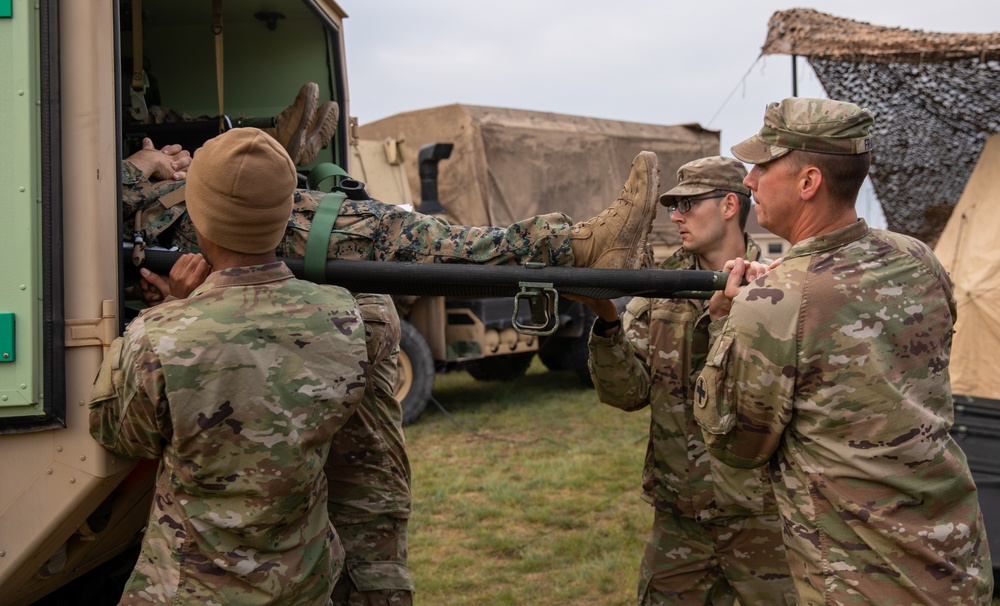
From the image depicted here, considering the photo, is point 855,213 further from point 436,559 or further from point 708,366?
point 436,559

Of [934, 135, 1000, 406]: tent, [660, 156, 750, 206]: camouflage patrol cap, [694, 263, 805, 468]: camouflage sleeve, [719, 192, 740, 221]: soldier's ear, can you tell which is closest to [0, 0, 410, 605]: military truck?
[694, 263, 805, 468]: camouflage sleeve

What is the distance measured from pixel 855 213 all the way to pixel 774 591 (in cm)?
126

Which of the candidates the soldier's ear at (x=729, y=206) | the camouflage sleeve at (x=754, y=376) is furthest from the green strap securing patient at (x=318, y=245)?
the soldier's ear at (x=729, y=206)

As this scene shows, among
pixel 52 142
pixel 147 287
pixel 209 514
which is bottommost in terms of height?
pixel 209 514

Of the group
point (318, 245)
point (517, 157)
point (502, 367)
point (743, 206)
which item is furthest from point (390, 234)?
point (502, 367)

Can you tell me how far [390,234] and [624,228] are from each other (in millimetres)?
626

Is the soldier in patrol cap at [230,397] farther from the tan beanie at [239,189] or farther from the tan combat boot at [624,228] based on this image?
the tan combat boot at [624,228]

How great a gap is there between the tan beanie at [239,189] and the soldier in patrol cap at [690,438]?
1033 mm

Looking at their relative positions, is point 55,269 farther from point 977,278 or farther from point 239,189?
point 977,278

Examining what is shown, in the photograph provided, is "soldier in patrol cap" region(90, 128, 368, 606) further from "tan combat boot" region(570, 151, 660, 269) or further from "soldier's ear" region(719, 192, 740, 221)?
"soldier's ear" region(719, 192, 740, 221)

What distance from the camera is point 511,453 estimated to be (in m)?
7.29

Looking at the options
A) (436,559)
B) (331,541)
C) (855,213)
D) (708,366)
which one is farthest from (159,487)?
(436,559)

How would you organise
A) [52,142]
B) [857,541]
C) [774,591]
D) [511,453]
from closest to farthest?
[857,541] → [52,142] → [774,591] → [511,453]

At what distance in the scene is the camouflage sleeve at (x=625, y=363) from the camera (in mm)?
2807
